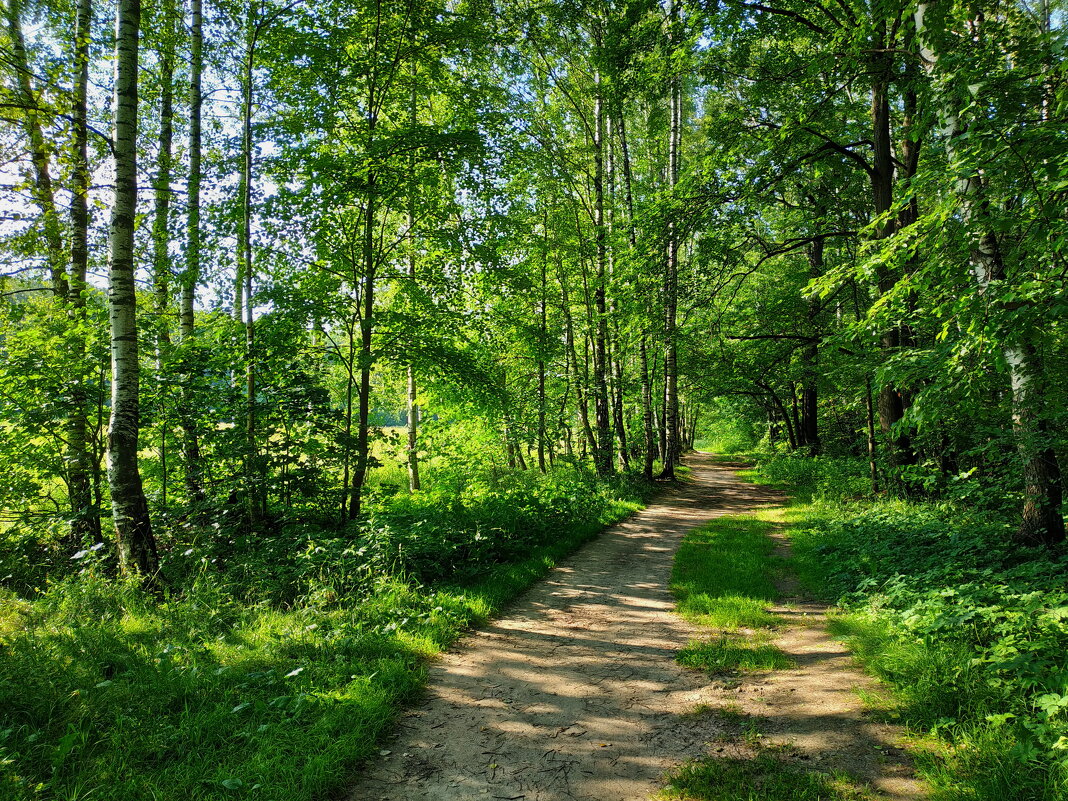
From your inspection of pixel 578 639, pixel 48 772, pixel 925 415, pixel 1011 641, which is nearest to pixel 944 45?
pixel 925 415

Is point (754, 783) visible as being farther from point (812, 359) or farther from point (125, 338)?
point (812, 359)

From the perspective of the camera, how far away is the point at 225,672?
12.7ft

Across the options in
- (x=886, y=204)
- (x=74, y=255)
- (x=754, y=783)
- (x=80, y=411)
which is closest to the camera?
(x=754, y=783)

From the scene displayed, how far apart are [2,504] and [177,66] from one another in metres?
8.59

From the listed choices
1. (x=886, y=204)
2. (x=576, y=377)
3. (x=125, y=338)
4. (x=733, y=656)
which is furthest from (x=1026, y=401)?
(x=576, y=377)

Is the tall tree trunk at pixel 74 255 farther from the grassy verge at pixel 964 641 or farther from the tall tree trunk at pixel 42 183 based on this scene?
the grassy verge at pixel 964 641

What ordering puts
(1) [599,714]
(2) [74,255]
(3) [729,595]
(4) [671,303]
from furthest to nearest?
(4) [671,303], (2) [74,255], (3) [729,595], (1) [599,714]

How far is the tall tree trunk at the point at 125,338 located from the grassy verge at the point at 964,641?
7169mm

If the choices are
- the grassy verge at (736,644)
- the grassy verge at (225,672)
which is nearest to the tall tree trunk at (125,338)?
the grassy verge at (225,672)

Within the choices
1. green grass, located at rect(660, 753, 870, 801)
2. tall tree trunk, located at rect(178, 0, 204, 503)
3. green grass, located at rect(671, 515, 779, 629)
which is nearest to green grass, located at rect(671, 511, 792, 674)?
green grass, located at rect(671, 515, 779, 629)

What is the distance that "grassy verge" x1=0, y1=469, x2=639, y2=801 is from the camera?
9.39ft

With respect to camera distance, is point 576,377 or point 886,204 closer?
point 886,204

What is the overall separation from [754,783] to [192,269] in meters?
9.45

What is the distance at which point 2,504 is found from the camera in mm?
6820
